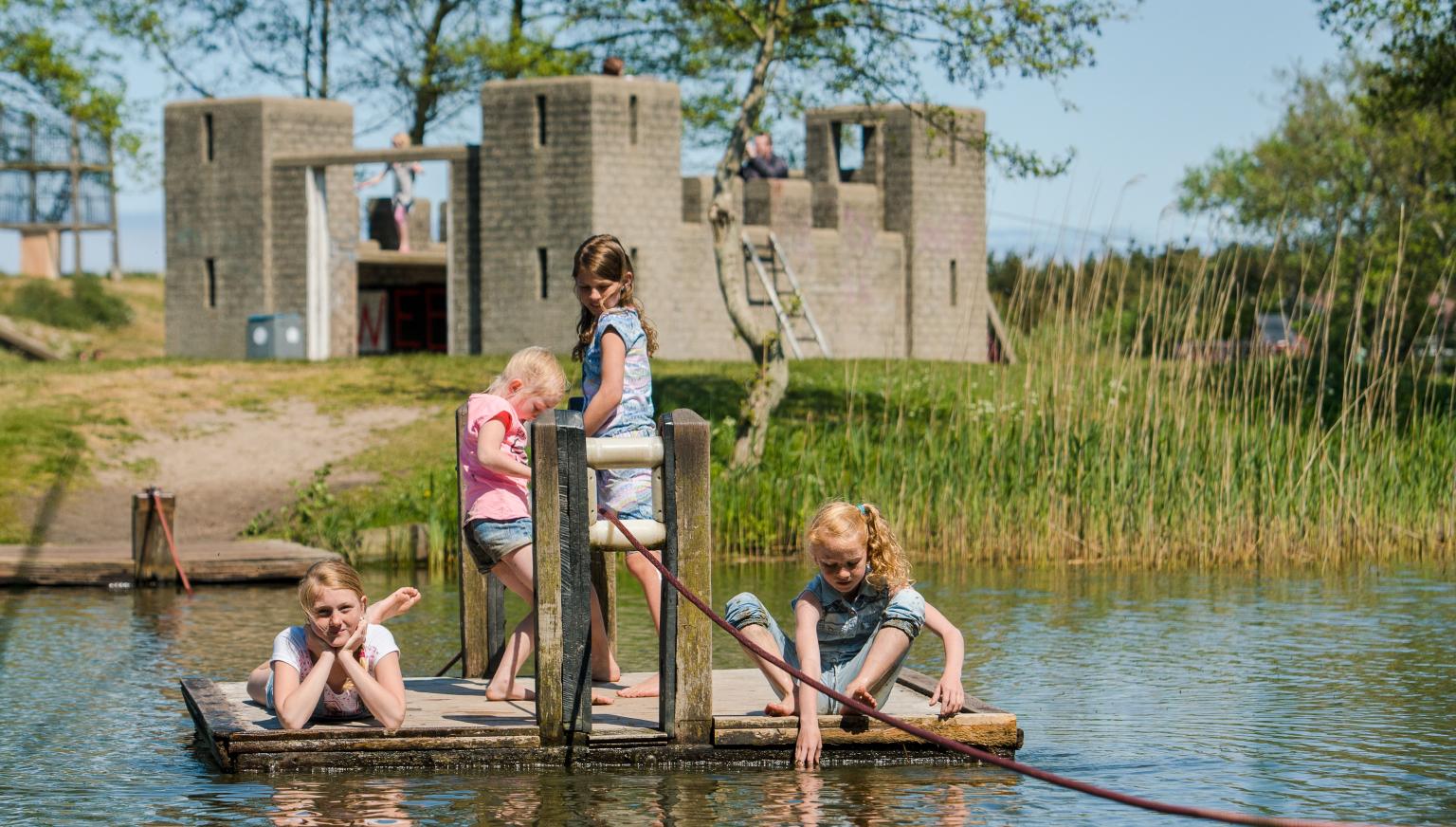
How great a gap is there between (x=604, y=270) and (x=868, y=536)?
5.06 feet

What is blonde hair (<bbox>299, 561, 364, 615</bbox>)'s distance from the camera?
738cm

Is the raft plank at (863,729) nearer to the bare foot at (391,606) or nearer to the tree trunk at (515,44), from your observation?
the bare foot at (391,606)

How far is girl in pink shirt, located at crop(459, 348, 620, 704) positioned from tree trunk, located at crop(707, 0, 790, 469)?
11349 millimetres

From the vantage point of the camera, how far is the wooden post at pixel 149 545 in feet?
47.3

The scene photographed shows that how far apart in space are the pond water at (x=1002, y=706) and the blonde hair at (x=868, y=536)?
27.5 inches

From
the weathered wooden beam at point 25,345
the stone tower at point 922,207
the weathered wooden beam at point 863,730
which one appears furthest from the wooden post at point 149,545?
the weathered wooden beam at point 25,345

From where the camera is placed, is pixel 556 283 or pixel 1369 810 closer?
pixel 1369 810

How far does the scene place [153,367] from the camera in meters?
25.8

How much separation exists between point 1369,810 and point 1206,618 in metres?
5.28

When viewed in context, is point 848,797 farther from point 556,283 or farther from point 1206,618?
point 556,283

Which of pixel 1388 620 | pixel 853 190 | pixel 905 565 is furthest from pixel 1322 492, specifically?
pixel 853 190

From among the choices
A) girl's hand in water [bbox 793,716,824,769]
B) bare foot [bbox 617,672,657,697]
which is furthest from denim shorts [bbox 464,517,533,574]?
girl's hand in water [bbox 793,716,824,769]

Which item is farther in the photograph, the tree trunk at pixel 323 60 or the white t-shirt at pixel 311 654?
the tree trunk at pixel 323 60

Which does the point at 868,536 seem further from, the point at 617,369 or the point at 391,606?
the point at 391,606
